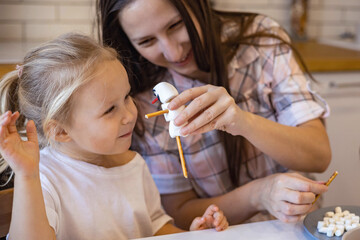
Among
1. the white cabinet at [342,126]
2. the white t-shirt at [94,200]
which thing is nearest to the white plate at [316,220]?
the white t-shirt at [94,200]

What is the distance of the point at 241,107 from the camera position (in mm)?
1415

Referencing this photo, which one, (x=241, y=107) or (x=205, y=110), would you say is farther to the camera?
(x=241, y=107)

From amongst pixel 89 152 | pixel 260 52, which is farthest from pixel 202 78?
pixel 89 152

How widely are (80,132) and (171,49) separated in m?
0.34

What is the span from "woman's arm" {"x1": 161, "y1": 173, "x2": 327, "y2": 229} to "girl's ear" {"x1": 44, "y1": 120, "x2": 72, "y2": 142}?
451mm

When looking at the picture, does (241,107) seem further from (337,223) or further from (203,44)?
(337,223)

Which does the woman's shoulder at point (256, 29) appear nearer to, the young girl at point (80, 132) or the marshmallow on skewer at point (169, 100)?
the young girl at point (80, 132)

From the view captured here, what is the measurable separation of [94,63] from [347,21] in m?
2.14

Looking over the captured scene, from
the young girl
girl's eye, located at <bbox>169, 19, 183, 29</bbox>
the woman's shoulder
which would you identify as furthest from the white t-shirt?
the woman's shoulder

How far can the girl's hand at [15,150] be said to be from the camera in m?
0.81

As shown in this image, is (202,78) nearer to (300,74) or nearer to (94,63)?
(300,74)

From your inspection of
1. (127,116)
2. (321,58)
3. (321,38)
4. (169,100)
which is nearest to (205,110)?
(169,100)

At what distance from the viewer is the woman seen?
1.18 metres

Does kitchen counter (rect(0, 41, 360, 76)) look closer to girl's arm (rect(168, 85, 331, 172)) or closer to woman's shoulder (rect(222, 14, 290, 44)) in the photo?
woman's shoulder (rect(222, 14, 290, 44))
